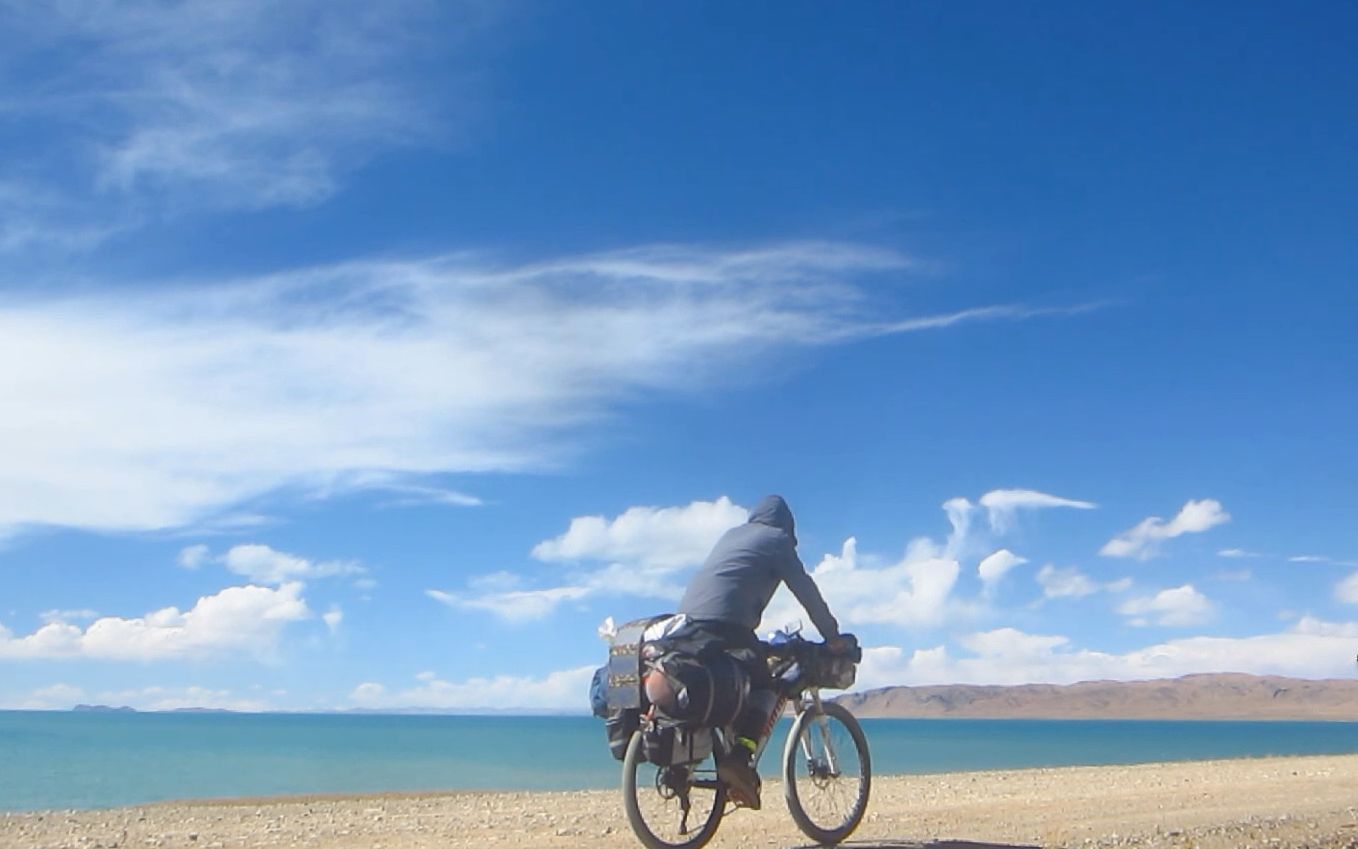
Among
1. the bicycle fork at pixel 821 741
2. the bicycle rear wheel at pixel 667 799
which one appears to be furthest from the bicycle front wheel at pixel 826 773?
the bicycle rear wheel at pixel 667 799

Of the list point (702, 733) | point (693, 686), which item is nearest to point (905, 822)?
point (702, 733)

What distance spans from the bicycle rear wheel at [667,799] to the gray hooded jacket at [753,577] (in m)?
0.97

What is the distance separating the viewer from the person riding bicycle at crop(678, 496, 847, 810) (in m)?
8.23

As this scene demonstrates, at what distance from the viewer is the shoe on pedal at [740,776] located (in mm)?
8242

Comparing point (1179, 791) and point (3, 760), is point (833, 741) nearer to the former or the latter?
point (1179, 791)

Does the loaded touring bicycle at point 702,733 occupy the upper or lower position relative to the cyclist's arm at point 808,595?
lower

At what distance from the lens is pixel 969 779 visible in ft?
74.9

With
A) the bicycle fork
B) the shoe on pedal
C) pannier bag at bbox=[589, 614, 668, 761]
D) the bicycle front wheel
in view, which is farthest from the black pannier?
the bicycle fork

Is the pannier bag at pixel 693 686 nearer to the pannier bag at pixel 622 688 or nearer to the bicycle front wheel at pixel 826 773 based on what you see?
the pannier bag at pixel 622 688

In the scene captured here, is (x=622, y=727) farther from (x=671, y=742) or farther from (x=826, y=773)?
(x=826, y=773)

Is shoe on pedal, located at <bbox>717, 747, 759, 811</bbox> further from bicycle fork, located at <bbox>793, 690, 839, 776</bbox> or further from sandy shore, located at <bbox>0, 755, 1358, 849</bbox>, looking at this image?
sandy shore, located at <bbox>0, 755, 1358, 849</bbox>

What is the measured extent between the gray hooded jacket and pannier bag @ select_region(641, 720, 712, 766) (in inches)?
29.0

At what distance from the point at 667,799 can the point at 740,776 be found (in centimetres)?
56

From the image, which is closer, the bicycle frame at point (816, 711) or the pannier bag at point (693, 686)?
the pannier bag at point (693, 686)
